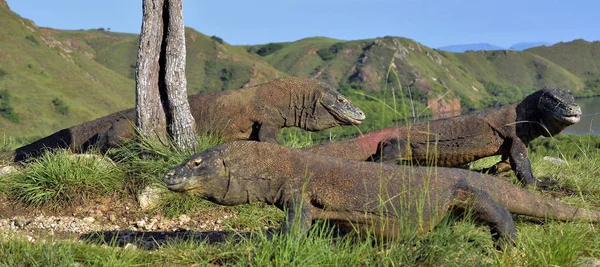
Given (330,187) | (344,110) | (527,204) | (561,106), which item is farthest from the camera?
(344,110)

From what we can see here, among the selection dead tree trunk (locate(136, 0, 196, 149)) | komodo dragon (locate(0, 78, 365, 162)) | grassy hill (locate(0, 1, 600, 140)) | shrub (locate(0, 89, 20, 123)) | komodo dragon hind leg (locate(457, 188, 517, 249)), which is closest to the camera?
komodo dragon hind leg (locate(457, 188, 517, 249))

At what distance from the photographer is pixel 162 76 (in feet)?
25.8

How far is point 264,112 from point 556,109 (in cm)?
376

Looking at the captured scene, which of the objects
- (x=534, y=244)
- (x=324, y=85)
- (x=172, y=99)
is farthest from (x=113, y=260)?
(x=324, y=85)

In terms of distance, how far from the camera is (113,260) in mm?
4121

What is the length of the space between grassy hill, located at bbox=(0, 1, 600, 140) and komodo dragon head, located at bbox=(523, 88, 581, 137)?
1.67 feet

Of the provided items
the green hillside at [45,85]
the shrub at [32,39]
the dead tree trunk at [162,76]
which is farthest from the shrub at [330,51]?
the dead tree trunk at [162,76]

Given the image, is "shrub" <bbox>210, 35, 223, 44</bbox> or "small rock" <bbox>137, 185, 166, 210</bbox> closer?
"small rock" <bbox>137, 185, 166, 210</bbox>

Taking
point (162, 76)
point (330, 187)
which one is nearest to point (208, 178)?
point (330, 187)

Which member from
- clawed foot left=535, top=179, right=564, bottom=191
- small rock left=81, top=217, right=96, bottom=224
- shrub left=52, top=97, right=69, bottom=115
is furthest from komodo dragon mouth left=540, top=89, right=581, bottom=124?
shrub left=52, top=97, right=69, bottom=115

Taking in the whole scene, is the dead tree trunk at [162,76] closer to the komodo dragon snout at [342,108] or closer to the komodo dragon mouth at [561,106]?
the komodo dragon snout at [342,108]

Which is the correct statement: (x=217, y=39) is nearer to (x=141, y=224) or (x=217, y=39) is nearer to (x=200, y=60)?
(x=200, y=60)

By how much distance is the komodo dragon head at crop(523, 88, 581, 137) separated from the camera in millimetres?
6969

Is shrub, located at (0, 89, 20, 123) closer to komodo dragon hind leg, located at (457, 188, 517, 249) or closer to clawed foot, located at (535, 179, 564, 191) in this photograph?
clawed foot, located at (535, 179, 564, 191)
